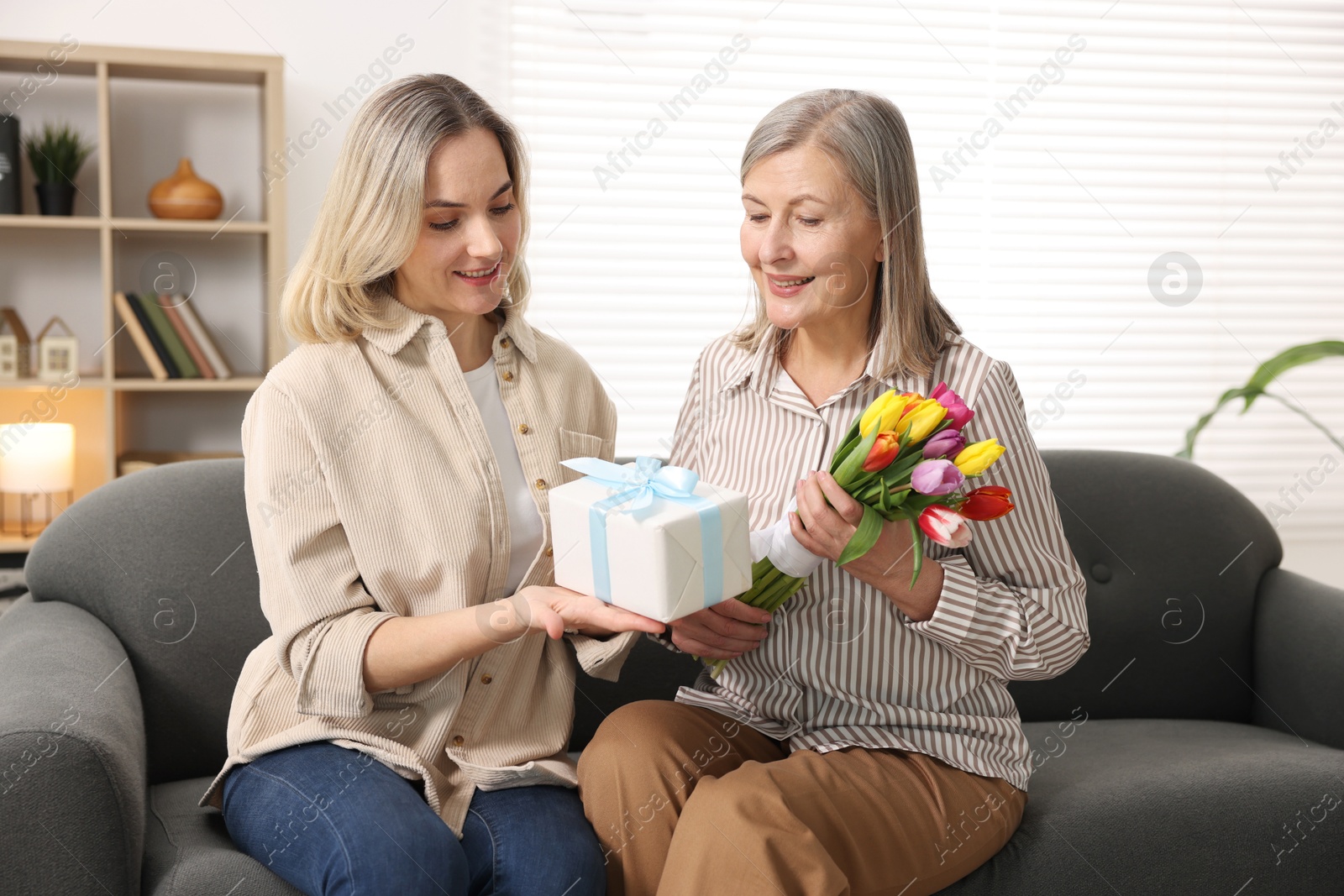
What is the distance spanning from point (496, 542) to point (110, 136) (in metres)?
2.21

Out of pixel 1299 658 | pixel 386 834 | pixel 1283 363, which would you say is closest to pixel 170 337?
pixel 386 834

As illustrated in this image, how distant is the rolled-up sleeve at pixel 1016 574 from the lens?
1.38m

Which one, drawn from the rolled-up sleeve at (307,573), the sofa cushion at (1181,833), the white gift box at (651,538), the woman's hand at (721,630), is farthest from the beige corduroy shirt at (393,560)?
the sofa cushion at (1181,833)

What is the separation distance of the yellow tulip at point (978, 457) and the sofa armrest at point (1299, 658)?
117 cm

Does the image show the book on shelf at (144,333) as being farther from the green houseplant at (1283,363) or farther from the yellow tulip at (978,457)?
the green houseplant at (1283,363)

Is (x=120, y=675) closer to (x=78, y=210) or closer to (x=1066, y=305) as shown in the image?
(x=78, y=210)

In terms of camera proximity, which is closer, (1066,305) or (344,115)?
(344,115)

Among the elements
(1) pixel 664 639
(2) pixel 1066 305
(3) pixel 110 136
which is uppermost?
(3) pixel 110 136

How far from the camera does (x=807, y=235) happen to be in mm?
1416

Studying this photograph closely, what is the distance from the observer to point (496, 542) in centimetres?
145

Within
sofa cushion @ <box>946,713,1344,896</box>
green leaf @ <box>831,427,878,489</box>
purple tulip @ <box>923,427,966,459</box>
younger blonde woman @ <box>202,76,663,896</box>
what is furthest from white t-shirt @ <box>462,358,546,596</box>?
sofa cushion @ <box>946,713,1344,896</box>

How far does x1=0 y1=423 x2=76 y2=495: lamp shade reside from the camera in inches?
105

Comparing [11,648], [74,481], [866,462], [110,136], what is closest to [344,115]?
[110,136]

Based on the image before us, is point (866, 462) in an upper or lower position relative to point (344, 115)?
lower
